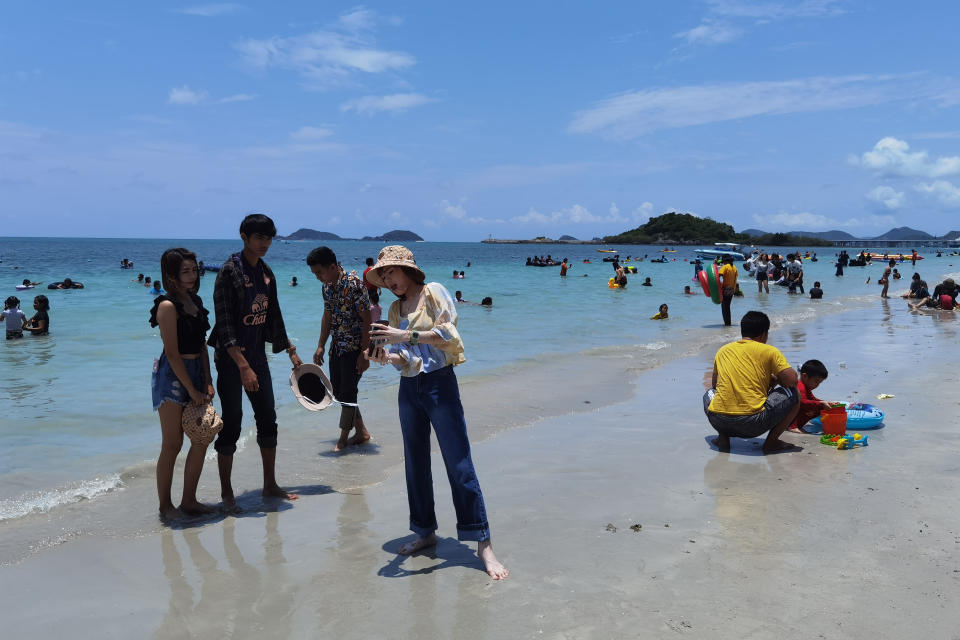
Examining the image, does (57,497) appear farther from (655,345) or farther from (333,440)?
(655,345)

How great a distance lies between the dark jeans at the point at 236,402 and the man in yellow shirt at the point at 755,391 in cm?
378

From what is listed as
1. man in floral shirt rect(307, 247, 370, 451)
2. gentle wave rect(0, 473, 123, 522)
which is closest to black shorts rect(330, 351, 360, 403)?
man in floral shirt rect(307, 247, 370, 451)

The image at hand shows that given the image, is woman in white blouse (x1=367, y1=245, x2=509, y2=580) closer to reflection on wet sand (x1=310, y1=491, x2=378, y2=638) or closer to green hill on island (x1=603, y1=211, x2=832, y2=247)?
reflection on wet sand (x1=310, y1=491, x2=378, y2=638)

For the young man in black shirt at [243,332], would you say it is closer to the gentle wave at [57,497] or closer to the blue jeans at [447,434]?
the gentle wave at [57,497]

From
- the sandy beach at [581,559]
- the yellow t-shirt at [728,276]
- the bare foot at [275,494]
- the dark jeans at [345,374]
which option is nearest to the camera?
the sandy beach at [581,559]

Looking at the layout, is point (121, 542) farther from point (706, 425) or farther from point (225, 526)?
point (706, 425)

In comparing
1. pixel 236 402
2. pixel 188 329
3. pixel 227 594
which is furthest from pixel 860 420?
pixel 188 329

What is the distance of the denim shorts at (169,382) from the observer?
467 cm

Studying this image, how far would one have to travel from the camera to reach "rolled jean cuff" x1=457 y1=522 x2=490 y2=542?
12.9 ft

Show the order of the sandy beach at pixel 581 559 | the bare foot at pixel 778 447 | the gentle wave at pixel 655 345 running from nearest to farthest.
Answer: the sandy beach at pixel 581 559
the bare foot at pixel 778 447
the gentle wave at pixel 655 345

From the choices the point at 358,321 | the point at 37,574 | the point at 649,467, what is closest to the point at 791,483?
the point at 649,467

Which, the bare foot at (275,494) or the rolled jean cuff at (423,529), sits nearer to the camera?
the rolled jean cuff at (423,529)

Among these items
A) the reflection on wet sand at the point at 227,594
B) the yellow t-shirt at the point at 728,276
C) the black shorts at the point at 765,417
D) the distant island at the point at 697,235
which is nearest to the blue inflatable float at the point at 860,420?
the black shorts at the point at 765,417

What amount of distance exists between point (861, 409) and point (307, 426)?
5.80 m
